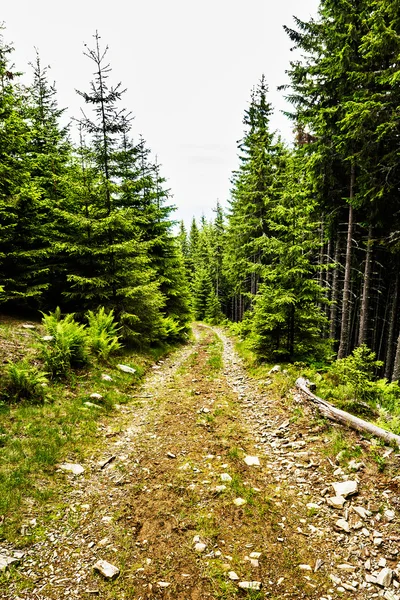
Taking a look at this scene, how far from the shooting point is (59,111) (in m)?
17.4

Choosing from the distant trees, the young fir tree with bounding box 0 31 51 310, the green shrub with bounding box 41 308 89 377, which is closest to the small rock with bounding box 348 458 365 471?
the green shrub with bounding box 41 308 89 377

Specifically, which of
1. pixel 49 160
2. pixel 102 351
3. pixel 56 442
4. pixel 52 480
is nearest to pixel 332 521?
pixel 52 480

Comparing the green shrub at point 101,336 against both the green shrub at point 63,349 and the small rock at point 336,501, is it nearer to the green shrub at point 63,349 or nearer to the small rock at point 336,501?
the green shrub at point 63,349

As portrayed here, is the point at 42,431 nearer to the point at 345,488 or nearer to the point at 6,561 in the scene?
the point at 6,561

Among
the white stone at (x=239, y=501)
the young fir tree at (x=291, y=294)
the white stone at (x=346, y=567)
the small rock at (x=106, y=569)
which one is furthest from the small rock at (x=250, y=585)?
the young fir tree at (x=291, y=294)

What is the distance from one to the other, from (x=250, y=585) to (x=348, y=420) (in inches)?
161

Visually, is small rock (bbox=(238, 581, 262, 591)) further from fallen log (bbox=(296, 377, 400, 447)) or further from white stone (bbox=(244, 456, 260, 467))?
fallen log (bbox=(296, 377, 400, 447))

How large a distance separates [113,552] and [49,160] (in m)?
17.0

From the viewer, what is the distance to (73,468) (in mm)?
5676

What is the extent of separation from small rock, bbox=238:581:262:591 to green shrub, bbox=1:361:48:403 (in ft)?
19.4

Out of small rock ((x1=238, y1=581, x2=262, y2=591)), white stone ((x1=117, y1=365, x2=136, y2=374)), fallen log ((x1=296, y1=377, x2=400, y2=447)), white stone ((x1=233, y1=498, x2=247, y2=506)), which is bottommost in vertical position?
white stone ((x1=117, y1=365, x2=136, y2=374))

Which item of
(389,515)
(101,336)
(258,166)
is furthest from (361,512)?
(258,166)

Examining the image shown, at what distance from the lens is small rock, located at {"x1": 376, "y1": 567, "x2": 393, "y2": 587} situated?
11.4ft

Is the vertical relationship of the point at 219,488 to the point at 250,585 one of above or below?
below
